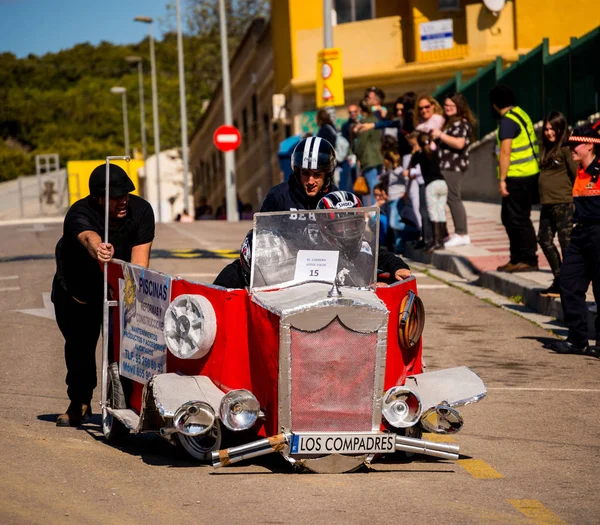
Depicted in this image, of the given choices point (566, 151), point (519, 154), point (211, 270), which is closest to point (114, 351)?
point (566, 151)

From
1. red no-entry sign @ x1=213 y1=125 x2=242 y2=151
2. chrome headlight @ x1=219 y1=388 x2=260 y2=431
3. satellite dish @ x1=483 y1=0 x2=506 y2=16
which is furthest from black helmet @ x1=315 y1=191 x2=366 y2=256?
red no-entry sign @ x1=213 y1=125 x2=242 y2=151

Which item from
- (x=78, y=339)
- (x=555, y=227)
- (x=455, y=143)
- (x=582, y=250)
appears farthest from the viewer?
(x=455, y=143)

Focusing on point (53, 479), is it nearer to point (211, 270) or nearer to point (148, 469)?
point (148, 469)

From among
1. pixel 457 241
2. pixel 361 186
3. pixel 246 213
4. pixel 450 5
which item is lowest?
pixel 246 213

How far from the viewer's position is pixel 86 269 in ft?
26.3

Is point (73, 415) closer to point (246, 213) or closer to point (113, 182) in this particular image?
point (113, 182)

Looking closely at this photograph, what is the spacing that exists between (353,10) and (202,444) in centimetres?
3492

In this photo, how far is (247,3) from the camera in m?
83.6

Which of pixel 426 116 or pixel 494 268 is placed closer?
pixel 494 268

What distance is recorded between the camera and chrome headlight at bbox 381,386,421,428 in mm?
6516

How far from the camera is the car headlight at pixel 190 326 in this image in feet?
21.8

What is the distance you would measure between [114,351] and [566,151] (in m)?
6.34

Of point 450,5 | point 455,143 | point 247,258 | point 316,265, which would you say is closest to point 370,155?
point 455,143

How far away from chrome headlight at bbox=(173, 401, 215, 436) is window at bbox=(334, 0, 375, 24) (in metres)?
35.2
